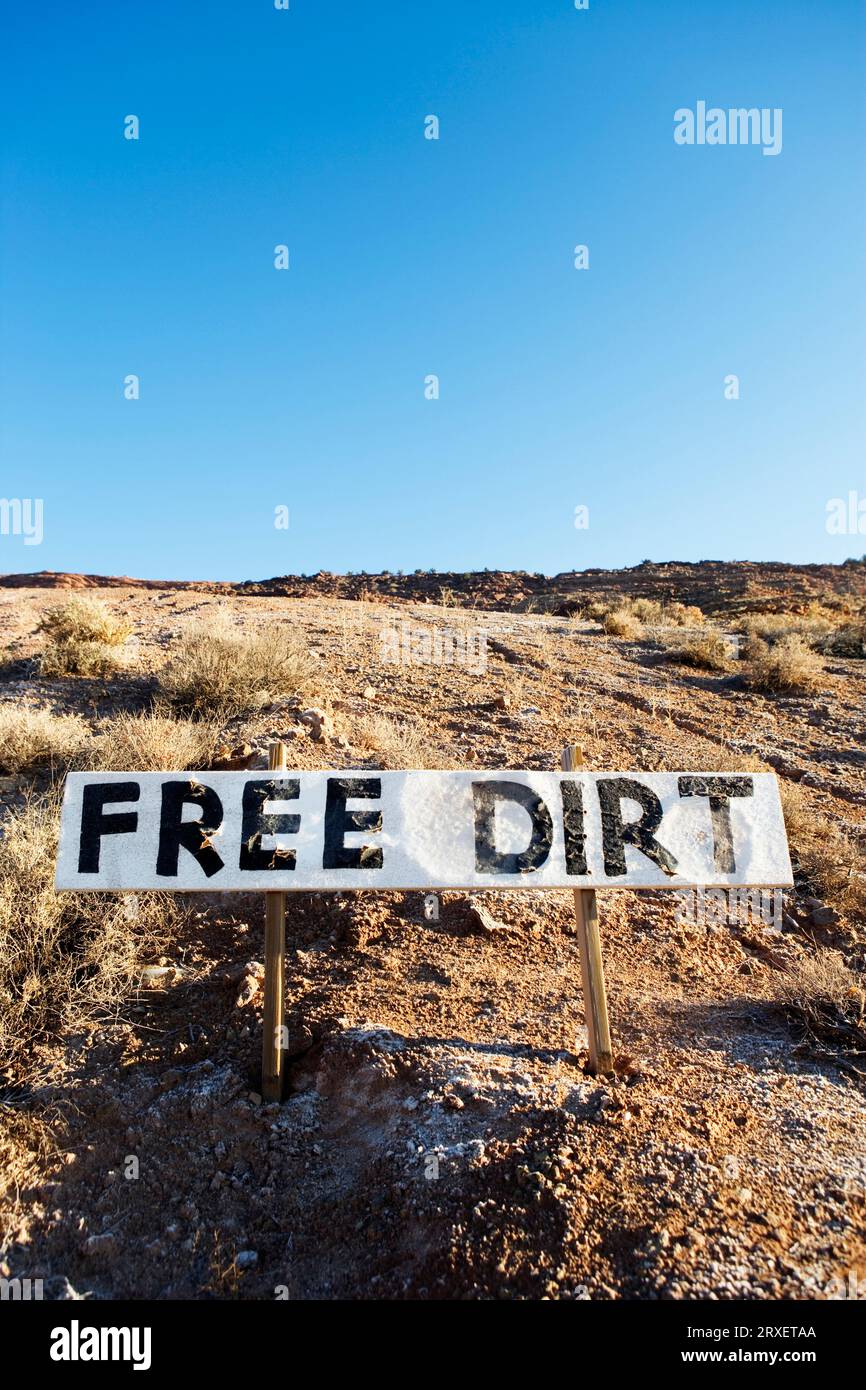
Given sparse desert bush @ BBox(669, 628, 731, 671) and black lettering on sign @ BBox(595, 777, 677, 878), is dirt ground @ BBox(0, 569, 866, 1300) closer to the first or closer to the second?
black lettering on sign @ BBox(595, 777, 677, 878)

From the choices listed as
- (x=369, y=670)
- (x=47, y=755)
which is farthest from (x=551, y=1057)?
(x=369, y=670)

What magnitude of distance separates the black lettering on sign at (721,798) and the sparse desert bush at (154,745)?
13.3ft

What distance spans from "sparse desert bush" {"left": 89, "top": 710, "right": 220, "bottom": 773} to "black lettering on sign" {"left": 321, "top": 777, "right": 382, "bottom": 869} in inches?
111

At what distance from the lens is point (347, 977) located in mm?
4527

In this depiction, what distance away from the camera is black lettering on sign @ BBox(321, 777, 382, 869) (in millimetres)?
3830

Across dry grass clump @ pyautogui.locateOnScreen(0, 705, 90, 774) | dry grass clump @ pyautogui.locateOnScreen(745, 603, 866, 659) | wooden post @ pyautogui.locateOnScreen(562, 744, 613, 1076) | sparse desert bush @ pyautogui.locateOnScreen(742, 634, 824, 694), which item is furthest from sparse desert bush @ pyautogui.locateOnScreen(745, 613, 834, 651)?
dry grass clump @ pyautogui.locateOnScreen(0, 705, 90, 774)

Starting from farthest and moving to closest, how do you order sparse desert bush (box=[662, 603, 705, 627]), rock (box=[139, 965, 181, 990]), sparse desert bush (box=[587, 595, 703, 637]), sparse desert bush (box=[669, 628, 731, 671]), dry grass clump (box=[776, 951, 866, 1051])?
sparse desert bush (box=[662, 603, 705, 627])
sparse desert bush (box=[587, 595, 703, 637])
sparse desert bush (box=[669, 628, 731, 671])
rock (box=[139, 965, 181, 990])
dry grass clump (box=[776, 951, 866, 1051])

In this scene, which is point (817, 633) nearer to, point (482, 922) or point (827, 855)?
point (827, 855)

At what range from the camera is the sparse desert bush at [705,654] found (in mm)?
12141

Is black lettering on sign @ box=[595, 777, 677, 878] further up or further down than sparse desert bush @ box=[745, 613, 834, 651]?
further down

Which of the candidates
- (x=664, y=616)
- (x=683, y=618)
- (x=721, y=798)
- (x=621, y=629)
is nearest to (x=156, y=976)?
(x=721, y=798)
